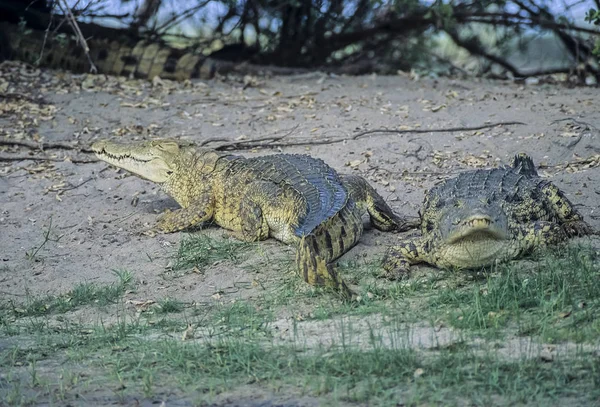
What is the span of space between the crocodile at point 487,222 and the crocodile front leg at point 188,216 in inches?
78.3

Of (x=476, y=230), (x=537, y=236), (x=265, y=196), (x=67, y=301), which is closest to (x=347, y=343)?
(x=476, y=230)

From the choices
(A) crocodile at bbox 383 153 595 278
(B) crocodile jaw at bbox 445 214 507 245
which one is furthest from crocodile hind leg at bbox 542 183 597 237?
(B) crocodile jaw at bbox 445 214 507 245

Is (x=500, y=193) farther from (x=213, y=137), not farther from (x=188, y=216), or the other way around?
(x=213, y=137)

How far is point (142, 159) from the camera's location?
8.17 m

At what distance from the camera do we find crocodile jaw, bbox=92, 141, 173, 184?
816 cm

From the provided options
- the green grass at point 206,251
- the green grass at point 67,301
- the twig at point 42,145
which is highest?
the twig at point 42,145

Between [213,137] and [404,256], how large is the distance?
12.4 ft

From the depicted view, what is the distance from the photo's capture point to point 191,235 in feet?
24.0

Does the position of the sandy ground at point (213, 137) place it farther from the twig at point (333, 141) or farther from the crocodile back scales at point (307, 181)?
the crocodile back scales at point (307, 181)

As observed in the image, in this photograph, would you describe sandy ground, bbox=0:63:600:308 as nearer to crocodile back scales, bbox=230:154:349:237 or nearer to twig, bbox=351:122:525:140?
twig, bbox=351:122:525:140

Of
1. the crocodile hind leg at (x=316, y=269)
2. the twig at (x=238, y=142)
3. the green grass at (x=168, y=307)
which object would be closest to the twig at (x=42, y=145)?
the twig at (x=238, y=142)

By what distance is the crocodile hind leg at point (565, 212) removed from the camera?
6441 millimetres

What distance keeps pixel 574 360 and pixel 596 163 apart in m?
4.10

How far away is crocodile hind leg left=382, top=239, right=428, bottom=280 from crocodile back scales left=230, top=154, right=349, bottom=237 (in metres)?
0.54
